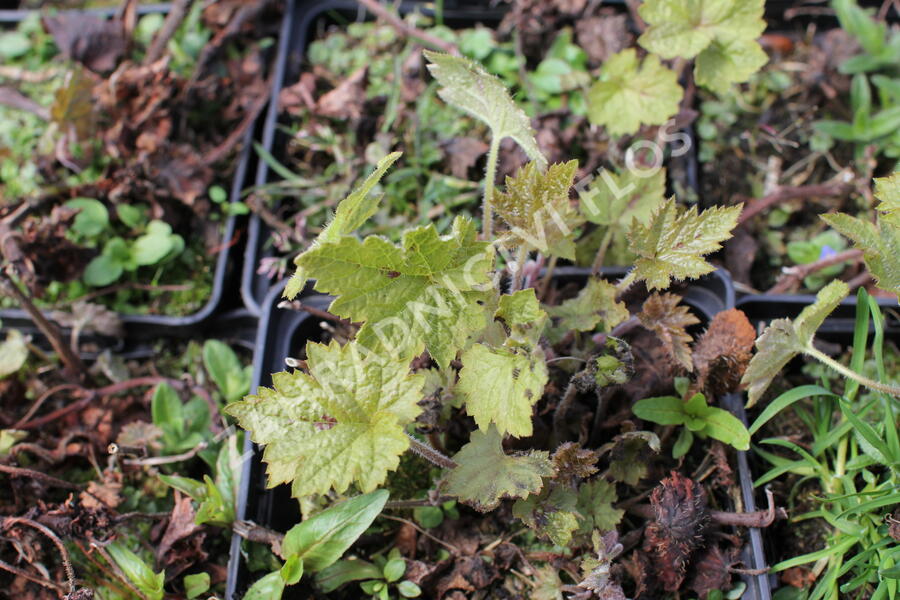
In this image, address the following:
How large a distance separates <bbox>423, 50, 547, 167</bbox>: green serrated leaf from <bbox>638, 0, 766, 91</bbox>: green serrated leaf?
1.45 ft

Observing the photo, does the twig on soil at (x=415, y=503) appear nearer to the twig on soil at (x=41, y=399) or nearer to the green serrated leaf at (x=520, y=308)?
the green serrated leaf at (x=520, y=308)

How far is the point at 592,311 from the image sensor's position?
124 centimetres

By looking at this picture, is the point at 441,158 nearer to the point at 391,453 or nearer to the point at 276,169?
the point at 276,169

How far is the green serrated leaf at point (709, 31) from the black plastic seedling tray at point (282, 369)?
0.44m

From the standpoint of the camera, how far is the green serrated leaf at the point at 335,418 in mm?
1008

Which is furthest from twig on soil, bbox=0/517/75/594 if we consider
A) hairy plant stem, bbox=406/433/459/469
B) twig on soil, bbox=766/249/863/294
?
twig on soil, bbox=766/249/863/294

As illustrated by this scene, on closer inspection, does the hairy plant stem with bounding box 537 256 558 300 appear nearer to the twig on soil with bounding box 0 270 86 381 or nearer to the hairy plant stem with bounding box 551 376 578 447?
the hairy plant stem with bounding box 551 376 578 447

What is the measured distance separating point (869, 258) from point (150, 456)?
1304 millimetres

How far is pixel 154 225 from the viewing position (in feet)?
5.77

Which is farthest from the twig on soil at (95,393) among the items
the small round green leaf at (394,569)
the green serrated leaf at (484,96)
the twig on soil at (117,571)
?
the green serrated leaf at (484,96)

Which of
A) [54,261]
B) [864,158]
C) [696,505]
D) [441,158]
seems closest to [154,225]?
[54,261]

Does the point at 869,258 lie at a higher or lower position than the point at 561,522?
higher

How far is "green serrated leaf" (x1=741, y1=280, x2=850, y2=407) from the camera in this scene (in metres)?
1.15

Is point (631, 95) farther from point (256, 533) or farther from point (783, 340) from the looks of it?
point (256, 533)
